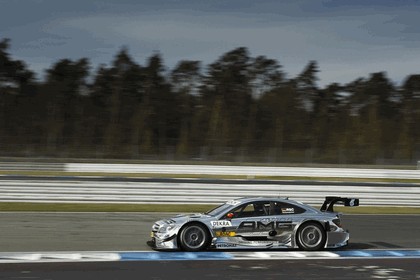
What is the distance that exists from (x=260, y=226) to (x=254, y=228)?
12 centimetres

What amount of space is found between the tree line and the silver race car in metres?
32.5

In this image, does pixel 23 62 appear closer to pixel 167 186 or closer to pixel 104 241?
pixel 167 186

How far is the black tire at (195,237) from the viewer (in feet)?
35.5

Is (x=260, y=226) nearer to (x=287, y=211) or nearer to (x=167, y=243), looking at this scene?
(x=287, y=211)

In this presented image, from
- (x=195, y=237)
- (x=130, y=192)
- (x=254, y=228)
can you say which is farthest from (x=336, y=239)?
(x=130, y=192)

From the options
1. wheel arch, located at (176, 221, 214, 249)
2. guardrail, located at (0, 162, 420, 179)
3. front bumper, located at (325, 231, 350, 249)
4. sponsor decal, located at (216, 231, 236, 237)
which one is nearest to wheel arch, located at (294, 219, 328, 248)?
front bumper, located at (325, 231, 350, 249)

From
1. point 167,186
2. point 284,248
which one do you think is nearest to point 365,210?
point 167,186

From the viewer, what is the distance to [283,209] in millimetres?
11375

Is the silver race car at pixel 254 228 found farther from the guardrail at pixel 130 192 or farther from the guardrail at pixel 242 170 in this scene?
the guardrail at pixel 242 170

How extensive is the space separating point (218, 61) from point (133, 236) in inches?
2680

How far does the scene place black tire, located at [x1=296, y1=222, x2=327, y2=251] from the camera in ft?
36.8

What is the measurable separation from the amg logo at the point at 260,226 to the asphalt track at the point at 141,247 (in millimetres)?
1168

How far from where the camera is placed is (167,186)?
66.3ft

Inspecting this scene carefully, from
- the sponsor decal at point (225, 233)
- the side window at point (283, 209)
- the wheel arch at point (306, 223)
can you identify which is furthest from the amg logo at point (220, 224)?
the wheel arch at point (306, 223)
